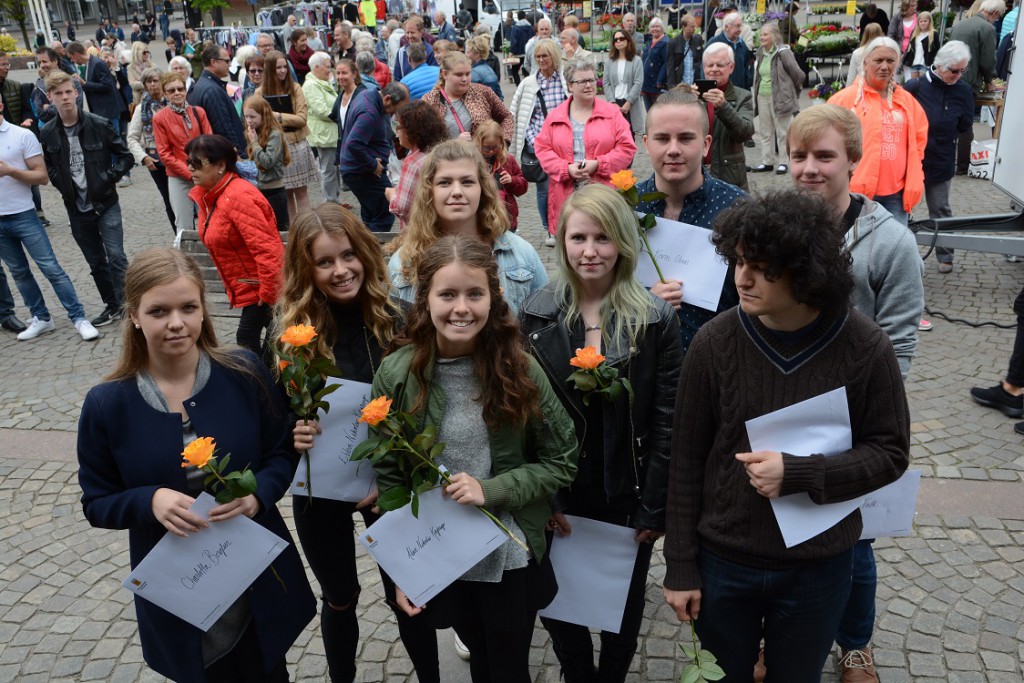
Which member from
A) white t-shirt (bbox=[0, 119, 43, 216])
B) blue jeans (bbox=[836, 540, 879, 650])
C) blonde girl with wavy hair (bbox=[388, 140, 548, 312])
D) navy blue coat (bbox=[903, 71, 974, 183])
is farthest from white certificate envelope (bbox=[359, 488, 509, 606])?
navy blue coat (bbox=[903, 71, 974, 183])

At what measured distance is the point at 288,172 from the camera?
8469 mm

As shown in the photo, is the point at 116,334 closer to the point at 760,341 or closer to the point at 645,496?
the point at 645,496

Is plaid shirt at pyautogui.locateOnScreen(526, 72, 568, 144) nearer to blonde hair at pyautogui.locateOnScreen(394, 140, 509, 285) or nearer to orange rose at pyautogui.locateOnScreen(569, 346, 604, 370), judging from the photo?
blonde hair at pyautogui.locateOnScreen(394, 140, 509, 285)

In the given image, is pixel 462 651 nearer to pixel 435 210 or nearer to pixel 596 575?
pixel 596 575

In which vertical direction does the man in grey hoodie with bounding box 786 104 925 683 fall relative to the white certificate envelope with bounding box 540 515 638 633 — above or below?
above

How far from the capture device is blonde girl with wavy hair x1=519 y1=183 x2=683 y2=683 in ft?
8.38

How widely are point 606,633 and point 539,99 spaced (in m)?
6.04

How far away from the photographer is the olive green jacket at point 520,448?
2359mm

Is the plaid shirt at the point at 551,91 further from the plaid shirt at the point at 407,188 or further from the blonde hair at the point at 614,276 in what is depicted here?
the blonde hair at the point at 614,276

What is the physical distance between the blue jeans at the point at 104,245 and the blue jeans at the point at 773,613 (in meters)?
6.66

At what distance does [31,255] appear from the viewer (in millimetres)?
6957

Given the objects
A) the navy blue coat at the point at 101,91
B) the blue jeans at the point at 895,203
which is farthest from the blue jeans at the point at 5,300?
the blue jeans at the point at 895,203

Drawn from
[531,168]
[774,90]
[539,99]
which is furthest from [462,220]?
[774,90]

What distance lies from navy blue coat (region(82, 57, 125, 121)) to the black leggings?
11.4 metres
